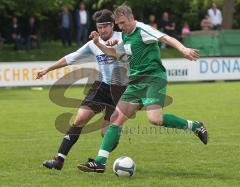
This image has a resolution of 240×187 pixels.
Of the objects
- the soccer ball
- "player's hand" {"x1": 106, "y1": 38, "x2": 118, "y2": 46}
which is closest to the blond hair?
"player's hand" {"x1": 106, "y1": 38, "x2": 118, "y2": 46}

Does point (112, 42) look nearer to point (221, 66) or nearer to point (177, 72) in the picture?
point (177, 72)

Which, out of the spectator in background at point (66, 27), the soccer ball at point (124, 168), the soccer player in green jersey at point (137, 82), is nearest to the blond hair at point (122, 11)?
the soccer player in green jersey at point (137, 82)

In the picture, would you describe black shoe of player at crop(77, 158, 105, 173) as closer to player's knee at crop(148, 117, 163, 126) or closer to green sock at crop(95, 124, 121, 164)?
green sock at crop(95, 124, 121, 164)

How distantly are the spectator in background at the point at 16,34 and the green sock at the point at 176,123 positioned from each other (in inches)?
850

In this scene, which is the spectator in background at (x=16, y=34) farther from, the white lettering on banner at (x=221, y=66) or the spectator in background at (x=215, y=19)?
the white lettering on banner at (x=221, y=66)

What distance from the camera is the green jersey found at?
8.22m

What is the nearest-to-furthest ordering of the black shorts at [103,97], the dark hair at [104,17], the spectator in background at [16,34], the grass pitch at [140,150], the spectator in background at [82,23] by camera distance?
the grass pitch at [140,150], the dark hair at [104,17], the black shorts at [103,97], the spectator in background at [16,34], the spectator in background at [82,23]

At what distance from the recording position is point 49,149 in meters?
10.4

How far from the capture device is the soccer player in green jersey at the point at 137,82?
320 inches

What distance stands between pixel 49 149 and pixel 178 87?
13260mm

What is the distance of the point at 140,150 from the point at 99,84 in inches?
66.6

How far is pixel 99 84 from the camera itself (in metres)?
8.91

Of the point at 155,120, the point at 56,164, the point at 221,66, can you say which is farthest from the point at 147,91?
the point at 221,66

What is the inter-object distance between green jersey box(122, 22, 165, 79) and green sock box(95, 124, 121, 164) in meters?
0.76
